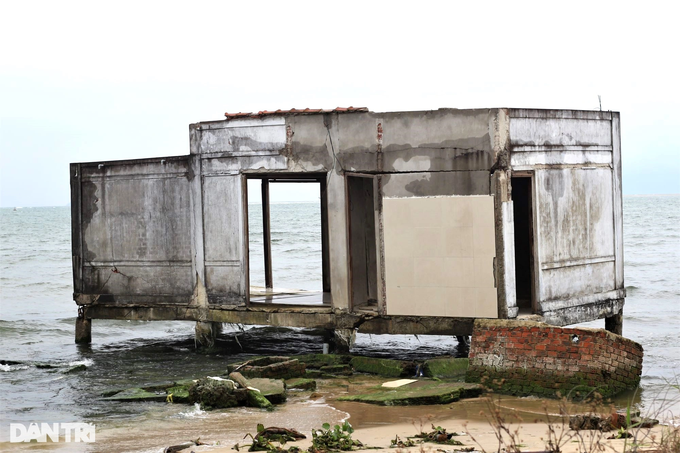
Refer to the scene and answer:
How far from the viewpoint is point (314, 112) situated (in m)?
14.2

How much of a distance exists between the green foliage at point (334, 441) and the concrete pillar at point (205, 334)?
7.10 metres

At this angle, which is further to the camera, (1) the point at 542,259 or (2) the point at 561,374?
(1) the point at 542,259

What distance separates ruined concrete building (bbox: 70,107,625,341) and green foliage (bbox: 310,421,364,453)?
4353 mm

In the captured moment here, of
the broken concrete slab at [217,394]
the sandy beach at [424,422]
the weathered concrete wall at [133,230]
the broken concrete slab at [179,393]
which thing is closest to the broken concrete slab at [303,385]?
the sandy beach at [424,422]

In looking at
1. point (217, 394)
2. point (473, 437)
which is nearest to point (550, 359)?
point (473, 437)

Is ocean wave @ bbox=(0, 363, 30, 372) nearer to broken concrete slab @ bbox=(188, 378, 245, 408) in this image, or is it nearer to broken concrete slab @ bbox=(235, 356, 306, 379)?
broken concrete slab @ bbox=(235, 356, 306, 379)

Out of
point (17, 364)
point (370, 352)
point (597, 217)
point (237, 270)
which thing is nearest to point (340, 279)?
point (237, 270)

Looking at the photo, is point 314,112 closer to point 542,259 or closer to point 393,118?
point 393,118

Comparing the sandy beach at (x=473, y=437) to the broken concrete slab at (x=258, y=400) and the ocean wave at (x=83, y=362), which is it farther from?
the ocean wave at (x=83, y=362)

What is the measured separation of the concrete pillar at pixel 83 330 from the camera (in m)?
17.6

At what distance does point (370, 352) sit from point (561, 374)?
18.3 feet

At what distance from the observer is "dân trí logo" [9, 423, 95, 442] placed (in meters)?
10.5

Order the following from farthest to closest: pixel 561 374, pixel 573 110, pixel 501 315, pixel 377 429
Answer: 1. pixel 573 110
2. pixel 501 315
3. pixel 561 374
4. pixel 377 429

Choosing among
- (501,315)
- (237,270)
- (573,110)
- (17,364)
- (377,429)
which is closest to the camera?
(377,429)
